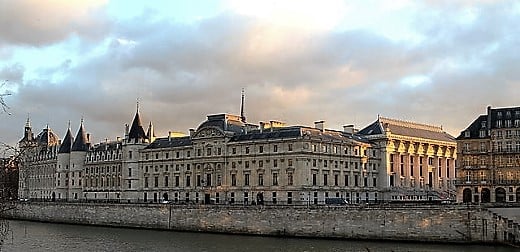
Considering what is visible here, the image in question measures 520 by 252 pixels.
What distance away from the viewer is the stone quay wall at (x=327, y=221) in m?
59.4

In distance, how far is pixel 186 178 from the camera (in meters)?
103

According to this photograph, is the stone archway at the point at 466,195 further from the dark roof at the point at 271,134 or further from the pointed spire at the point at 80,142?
the pointed spire at the point at 80,142

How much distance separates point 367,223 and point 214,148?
124 ft

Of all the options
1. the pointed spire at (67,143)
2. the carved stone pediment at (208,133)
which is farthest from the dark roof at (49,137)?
the carved stone pediment at (208,133)

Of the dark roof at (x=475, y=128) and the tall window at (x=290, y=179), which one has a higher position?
the dark roof at (x=475, y=128)

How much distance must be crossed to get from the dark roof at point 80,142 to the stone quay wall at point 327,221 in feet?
107

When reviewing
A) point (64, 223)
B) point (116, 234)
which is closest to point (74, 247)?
point (116, 234)

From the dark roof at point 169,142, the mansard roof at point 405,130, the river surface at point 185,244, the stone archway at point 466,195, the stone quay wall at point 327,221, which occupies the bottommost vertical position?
the river surface at point 185,244

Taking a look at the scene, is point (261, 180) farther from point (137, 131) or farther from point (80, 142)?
point (80, 142)

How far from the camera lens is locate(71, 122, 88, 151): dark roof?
12734cm

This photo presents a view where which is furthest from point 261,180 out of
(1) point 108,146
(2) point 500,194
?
(1) point 108,146

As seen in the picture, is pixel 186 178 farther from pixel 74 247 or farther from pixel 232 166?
pixel 74 247

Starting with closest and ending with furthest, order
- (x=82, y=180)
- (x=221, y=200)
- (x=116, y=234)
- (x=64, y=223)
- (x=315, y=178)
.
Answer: (x=116, y=234) < (x=315, y=178) < (x=221, y=200) < (x=64, y=223) < (x=82, y=180)

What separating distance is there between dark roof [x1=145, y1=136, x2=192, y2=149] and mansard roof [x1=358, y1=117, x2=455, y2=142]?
2676 cm
